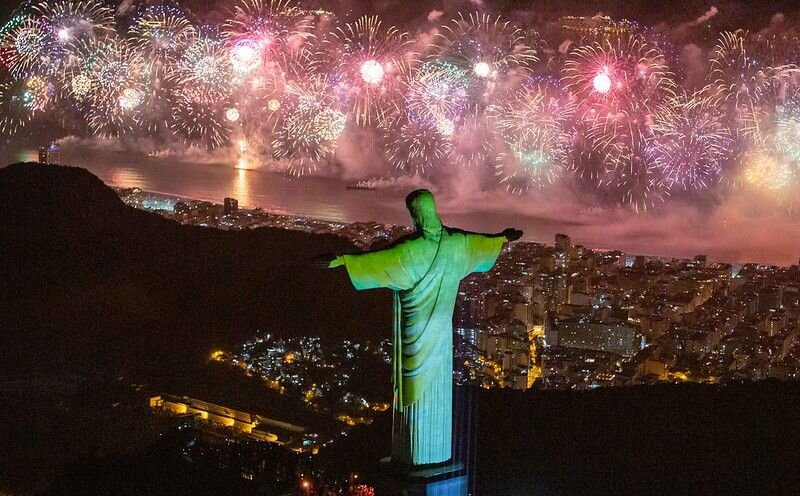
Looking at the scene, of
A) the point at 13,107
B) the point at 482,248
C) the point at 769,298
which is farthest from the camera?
the point at 13,107

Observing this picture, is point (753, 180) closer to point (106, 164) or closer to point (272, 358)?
point (106, 164)

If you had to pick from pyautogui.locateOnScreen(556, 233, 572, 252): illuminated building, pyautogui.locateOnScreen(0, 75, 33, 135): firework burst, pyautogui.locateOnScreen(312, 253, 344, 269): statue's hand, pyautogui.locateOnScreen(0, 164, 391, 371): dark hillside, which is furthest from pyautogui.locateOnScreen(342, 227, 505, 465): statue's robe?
pyautogui.locateOnScreen(0, 75, 33, 135): firework burst

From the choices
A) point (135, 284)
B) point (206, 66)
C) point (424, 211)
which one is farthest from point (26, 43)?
point (424, 211)

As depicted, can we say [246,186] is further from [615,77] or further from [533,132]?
[615,77]

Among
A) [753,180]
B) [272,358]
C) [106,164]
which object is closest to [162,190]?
[106,164]

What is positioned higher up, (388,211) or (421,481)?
(388,211)

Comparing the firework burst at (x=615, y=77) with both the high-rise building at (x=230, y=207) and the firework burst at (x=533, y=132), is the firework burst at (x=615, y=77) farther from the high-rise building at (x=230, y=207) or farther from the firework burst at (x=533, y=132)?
the high-rise building at (x=230, y=207)
